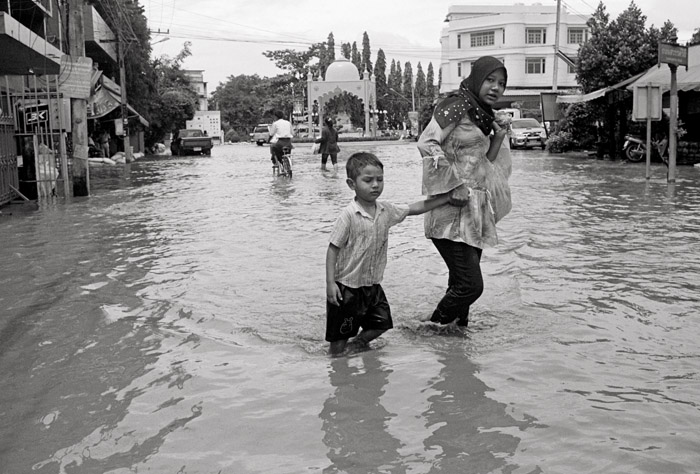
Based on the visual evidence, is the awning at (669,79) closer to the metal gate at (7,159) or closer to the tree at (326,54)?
the metal gate at (7,159)

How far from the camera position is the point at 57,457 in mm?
3545

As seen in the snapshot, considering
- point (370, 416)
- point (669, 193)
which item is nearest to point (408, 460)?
point (370, 416)

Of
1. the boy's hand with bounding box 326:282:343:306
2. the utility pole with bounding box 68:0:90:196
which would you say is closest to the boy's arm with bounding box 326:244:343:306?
the boy's hand with bounding box 326:282:343:306

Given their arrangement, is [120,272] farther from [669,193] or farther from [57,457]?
A: [669,193]

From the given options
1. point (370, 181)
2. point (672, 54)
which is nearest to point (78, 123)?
point (672, 54)

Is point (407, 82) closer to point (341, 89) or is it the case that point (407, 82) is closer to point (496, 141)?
point (341, 89)

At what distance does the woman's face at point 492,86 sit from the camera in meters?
5.05

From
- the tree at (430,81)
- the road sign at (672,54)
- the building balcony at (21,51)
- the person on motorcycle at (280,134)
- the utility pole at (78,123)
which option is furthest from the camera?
the tree at (430,81)

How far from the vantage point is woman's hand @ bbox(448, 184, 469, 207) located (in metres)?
5.09

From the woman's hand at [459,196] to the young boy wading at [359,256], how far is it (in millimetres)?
234

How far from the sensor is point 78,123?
16469 millimetres

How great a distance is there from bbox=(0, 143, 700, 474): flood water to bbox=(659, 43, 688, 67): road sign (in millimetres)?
6326

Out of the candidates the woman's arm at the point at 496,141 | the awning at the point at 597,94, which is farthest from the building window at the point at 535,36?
the woman's arm at the point at 496,141

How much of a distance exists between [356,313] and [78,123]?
13.1m
